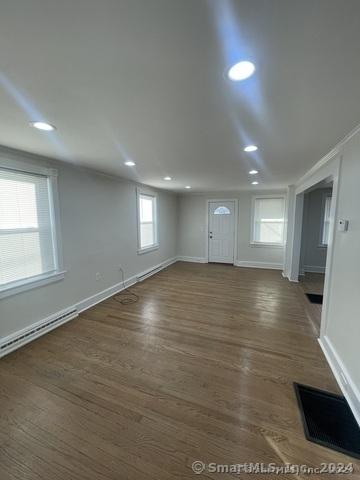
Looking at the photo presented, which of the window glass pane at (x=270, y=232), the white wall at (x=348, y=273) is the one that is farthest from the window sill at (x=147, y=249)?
the white wall at (x=348, y=273)

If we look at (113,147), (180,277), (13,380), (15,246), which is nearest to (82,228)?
(15,246)

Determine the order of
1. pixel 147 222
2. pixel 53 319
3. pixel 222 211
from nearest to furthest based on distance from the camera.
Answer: pixel 53 319 < pixel 147 222 < pixel 222 211

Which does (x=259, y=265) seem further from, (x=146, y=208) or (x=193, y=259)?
(x=146, y=208)

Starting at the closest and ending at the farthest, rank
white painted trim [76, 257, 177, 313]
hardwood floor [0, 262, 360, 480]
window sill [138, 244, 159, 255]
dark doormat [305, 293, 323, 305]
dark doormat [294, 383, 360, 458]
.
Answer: hardwood floor [0, 262, 360, 480], dark doormat [294, 383, 360, 458], white painted trim [76, 257, 177, 313], dark doormat [305, 293, 323, 305], window sill [138, 244, 159, 255]

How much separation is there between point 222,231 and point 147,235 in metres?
2.53

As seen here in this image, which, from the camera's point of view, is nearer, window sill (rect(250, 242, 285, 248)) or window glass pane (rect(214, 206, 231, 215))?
window sill (rect(250, 242, 285, 248))

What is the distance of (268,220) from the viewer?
20.2 feet

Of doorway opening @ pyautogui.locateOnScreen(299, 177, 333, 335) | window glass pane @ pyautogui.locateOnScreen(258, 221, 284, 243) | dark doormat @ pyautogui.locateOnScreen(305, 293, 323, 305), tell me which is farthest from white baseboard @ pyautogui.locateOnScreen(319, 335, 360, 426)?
window glass pane @ pyautogui.locateOnScreen(258, 221, 284, 243)

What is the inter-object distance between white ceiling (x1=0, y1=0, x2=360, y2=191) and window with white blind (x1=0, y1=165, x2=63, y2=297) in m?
0.58

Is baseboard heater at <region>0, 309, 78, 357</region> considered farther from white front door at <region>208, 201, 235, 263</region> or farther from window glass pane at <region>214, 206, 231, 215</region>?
window glass pane at <region>214, 206, 231, 215</region>

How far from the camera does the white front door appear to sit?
260 inches

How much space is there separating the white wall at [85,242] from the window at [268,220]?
3.60 m

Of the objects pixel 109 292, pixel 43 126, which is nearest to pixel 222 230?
pixel 109 292

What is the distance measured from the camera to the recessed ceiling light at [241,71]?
1.05 m
